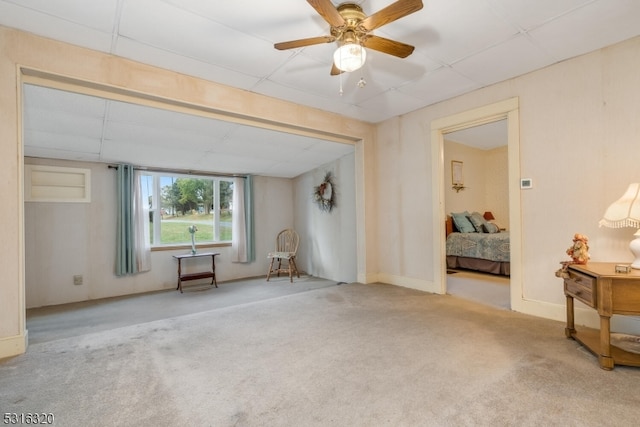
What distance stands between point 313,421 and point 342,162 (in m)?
4.00

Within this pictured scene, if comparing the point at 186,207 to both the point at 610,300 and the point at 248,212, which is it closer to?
the point at 248,212

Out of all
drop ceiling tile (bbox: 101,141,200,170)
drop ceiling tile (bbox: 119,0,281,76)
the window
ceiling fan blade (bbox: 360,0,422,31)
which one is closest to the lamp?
ceiling fan blade (bbox: 360,0,422,31)

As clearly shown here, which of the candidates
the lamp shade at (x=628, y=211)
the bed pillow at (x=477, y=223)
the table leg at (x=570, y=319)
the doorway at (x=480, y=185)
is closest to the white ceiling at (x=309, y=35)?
the lamp shade at (x=628, y=211)

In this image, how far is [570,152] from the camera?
2.49 meters

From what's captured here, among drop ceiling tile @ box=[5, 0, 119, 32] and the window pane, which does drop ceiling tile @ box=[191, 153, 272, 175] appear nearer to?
the window pane

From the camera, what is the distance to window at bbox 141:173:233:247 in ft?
15.8

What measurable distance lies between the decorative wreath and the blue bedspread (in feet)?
7.74

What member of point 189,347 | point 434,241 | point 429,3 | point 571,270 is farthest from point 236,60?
point 571,270

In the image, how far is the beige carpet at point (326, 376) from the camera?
1.36m

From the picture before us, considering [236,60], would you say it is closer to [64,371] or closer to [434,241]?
[64,371]

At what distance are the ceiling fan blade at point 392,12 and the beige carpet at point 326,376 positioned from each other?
2016 millimetres

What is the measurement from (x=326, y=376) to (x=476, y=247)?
4.24 meters

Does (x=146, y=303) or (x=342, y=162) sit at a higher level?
(x=342, y=162)

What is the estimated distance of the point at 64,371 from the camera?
1790mm
